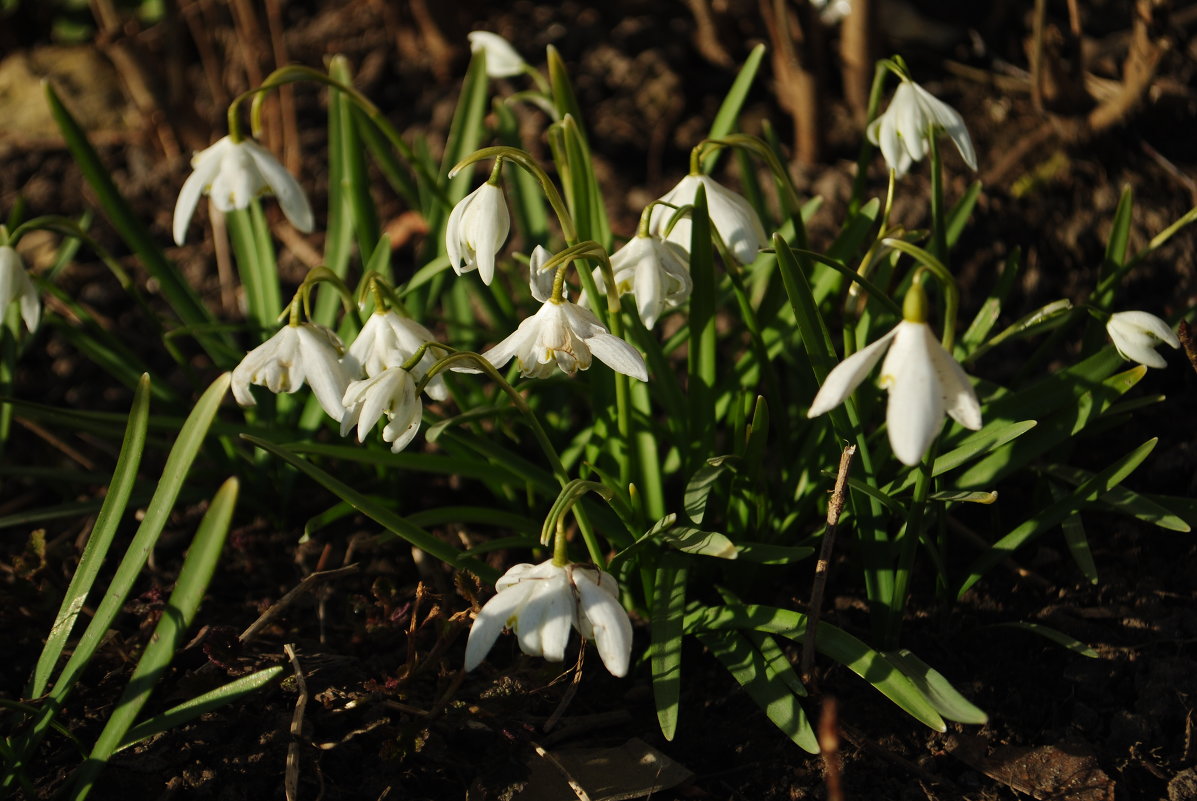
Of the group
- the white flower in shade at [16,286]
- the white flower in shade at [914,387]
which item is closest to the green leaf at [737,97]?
the white flower in shade at [914,387]

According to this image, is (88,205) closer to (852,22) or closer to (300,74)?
(300,74)

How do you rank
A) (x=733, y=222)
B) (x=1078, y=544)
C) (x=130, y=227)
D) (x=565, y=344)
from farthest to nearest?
(x=130, y=227) → (x=1078, y=544) → (x=733, y=222) → (x=565, y=344)

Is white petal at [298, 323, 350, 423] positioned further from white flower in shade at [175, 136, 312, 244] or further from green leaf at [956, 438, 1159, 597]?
green leaf at [956, 438, 1159, 597]

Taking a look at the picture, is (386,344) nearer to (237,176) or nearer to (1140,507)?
(237,176)

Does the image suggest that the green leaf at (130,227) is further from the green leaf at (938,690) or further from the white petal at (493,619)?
the green leaf at (938,690)

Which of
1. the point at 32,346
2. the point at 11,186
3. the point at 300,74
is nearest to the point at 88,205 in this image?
the point at 11,186

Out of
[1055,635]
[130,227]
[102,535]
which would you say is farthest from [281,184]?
[1055,635]

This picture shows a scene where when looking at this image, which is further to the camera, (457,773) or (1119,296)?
(1119,296)
